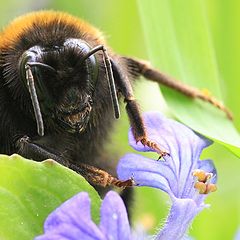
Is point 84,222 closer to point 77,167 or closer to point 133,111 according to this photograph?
point 77,167

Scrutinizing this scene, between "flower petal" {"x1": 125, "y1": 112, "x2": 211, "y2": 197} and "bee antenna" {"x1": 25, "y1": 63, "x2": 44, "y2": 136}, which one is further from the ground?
"bee antenna" {"x1": 25, "y1": 63, "x2": 44, "y2": 136}

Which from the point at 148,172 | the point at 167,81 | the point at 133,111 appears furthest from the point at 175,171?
the point at 167,81

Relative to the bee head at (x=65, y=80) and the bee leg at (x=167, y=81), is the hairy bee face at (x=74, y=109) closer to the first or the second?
the bee head at (x=65, y=80)

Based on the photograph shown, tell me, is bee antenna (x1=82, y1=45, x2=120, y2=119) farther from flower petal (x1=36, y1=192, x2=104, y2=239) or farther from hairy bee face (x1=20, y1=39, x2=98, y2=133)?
flower petal (x1=36, y1=192, x2=104, y2=239)

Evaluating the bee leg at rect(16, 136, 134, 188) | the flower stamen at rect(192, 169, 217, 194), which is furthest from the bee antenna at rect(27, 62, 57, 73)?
the flower stamen at rect(192, 169, 217, 194)

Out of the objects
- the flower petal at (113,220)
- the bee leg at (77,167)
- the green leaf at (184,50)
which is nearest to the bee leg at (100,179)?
the bee leg at (77,167)

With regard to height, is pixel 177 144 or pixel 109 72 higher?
pixel 109 72
